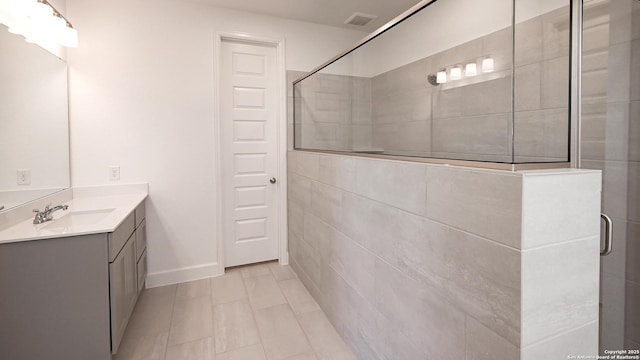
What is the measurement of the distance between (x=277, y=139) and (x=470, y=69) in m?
1.98

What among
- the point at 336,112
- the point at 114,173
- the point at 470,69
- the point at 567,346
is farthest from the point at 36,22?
the point at 567,346

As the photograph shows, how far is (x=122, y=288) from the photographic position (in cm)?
186

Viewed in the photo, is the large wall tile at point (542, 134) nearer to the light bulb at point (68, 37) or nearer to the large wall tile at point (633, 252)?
the large wall tile at point (633, 252)

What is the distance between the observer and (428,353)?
127 centimetres

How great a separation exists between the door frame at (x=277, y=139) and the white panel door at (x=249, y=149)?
0.16 feet

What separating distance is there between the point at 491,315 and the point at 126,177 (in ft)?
9.48

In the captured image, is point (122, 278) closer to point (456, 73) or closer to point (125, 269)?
point (125, 269)

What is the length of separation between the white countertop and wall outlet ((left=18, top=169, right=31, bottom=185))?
0.74ft

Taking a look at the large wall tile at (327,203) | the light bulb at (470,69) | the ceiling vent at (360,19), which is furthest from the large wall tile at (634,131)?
the ceiling vent at (360,19)

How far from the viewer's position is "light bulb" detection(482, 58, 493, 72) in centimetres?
155

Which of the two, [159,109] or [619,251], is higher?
[159,109]

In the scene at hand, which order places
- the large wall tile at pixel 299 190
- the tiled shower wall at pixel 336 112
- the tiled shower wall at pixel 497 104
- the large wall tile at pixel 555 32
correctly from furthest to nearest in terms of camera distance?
1. the large wall tile at pixel 299 190
2. the tiled shower wall at pixel 336 112
3. the large wall tile at pixel 555 32
4. the tiled shower wall at pixel 497 104

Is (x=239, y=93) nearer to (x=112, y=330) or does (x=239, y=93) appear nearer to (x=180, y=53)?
(x=180, y=53)

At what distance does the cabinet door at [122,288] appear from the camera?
169 centimetres
